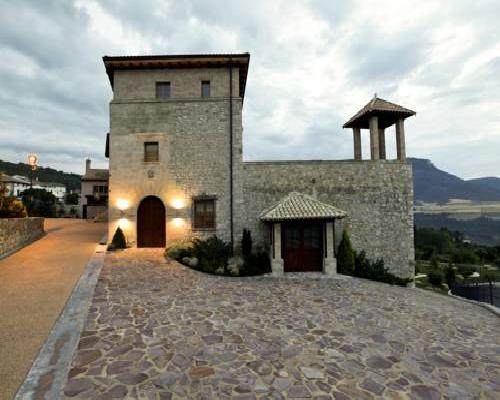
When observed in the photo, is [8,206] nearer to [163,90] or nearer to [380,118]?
[163,90]

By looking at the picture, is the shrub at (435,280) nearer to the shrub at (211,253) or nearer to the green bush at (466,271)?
the green bush at (466,271)

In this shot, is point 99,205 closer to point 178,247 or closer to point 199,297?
point 178,247

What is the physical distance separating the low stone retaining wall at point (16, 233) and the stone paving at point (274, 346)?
20.2ft

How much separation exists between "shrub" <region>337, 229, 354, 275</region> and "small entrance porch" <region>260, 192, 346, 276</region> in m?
0.79

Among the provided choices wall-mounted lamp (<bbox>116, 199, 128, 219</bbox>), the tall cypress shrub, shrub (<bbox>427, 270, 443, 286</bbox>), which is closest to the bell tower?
wall-mounted lamp (<bbox>116, 199, 128, 219</bbox>)

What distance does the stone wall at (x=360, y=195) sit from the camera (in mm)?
14461

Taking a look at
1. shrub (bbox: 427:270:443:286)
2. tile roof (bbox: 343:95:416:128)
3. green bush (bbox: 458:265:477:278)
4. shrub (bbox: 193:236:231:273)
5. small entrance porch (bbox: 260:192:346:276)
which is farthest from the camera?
green bush (bbox: 458:265:477:278)

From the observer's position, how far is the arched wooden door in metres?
14.5

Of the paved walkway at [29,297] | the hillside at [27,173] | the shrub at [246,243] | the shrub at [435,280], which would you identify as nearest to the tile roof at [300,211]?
the shrub at [246,243]

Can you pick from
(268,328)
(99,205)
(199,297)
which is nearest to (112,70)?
(199,297)

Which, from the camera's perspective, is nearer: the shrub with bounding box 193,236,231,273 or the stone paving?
the stone paving

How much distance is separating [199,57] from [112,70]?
16.1 feet

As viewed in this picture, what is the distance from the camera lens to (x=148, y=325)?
6.19m

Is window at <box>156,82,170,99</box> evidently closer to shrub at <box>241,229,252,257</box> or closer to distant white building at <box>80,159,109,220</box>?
shrub at <box>241,229,252,257</box>
